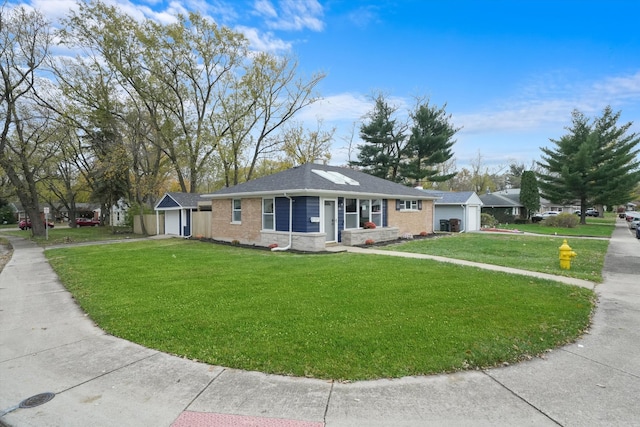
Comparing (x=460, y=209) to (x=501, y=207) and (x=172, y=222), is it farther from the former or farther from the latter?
(x=172, y=222)

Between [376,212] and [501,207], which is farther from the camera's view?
[501,207]

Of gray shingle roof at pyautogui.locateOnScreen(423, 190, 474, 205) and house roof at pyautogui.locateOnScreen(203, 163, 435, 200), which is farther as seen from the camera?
gray shingle roof at pyautogui.locateOnScreen(423, 190, 474, 205)

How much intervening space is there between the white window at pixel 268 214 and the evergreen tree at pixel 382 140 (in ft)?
76.4

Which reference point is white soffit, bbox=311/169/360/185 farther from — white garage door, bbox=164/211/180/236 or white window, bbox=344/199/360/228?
white garage door, bbox=164/211/180/236

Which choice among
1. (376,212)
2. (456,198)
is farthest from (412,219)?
(456,198)

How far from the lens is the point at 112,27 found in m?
22.9

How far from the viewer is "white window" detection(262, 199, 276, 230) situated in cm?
1493

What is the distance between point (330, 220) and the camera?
14.7m

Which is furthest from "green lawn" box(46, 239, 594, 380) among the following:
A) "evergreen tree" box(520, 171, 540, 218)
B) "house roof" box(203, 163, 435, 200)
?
"evergreen tree" box(520, 171, 540, 218)

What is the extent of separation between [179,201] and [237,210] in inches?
269

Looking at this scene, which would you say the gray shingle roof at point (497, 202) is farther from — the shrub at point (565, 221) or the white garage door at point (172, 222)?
the white garage door at point (172, 222)

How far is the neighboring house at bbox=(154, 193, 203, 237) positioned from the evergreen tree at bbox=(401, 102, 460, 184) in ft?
74.1

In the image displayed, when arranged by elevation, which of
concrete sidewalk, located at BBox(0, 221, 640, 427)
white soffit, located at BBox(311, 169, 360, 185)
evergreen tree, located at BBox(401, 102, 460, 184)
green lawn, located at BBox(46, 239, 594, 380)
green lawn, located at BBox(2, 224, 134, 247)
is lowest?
concrete sidewalk, located at BBox(0, 221, 640, 427)

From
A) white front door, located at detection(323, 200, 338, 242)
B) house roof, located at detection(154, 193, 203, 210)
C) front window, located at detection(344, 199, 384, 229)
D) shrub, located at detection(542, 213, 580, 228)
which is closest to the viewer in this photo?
white front door, located at detection(323, 200, 338, 242)
